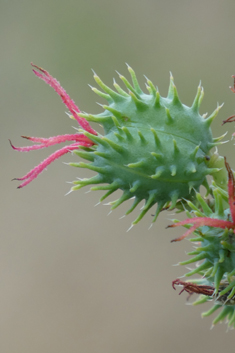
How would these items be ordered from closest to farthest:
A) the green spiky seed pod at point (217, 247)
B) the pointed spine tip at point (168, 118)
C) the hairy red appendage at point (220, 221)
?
the hairy red appendage at point (220, 221) → the green spiky seed pod at point (217, 247) → the pointed spine tip at point (168, 118)

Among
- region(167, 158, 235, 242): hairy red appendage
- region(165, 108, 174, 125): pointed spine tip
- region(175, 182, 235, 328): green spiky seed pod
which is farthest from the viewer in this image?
region(165, 108, 174, 125): pointed spine tip

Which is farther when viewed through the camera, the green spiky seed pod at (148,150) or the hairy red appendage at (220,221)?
the green spiky seed pod at (148,150)

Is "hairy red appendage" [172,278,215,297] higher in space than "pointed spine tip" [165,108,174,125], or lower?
lower

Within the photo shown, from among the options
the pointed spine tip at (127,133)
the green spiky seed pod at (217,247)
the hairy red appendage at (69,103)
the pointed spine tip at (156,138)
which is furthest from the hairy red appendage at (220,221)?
the hairy red appendage at (69,103)

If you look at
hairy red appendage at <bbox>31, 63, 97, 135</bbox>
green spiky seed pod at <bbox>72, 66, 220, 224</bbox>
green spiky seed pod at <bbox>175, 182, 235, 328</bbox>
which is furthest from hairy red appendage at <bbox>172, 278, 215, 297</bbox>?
hairy red appendage at <bbox>31, 63, 97, 135</bbox>

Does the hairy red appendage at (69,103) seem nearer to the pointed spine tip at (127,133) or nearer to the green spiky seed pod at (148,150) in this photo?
the green spiky seed pod at (148,150)

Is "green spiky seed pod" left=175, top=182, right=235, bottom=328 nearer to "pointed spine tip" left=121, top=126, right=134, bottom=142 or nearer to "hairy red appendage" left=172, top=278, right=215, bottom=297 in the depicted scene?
"hairy red appendage" left=172, top=278, right=215, bottom=297

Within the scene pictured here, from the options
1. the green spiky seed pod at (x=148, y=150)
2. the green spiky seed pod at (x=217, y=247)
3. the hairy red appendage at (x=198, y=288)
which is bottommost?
the hairy red appendage at (x=198, y=288)

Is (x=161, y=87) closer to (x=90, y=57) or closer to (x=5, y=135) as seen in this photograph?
(x=90, y=57)

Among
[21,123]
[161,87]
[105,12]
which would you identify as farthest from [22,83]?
[161,87]
